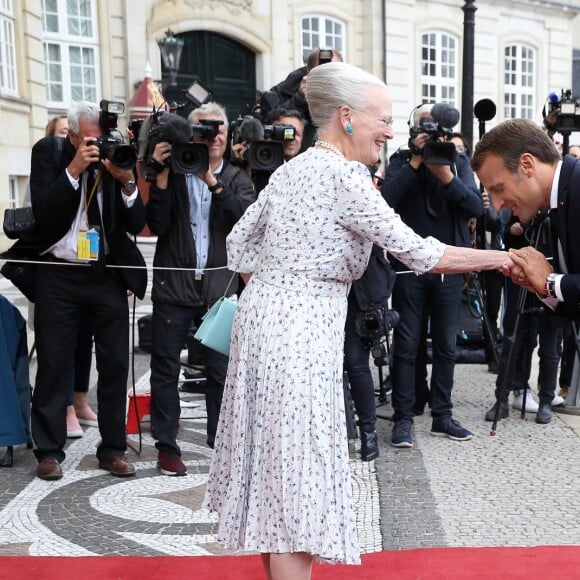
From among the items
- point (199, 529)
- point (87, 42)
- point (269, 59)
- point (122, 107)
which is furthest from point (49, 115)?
point (199, 529)

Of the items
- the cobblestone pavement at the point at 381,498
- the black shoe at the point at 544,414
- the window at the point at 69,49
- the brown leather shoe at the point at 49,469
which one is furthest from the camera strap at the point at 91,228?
the window at the point at 69,49

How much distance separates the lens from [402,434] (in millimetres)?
5871

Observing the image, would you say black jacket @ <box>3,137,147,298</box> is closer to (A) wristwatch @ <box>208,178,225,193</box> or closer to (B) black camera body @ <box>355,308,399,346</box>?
(A) wristwatch @ <box>208,178,225,193</box>

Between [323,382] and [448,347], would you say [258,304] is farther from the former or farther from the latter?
[448,347]

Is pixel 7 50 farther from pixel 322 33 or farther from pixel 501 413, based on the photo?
pixel 501 413

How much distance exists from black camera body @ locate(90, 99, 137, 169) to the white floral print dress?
1816 millimetres

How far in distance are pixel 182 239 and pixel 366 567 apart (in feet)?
7.48

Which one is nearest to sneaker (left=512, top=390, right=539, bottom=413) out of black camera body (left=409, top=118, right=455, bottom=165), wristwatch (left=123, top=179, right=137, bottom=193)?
black camera body (left=409, top=118, right=455, bottom=165)

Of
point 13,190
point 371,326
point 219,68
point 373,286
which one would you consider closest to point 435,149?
point 373,286

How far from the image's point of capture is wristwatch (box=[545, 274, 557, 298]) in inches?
133

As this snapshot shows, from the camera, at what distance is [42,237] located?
516cm

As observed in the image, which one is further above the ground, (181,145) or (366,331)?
(181,145)

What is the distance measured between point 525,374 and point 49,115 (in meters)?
15.5

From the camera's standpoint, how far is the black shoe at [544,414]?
6508 millimetres
